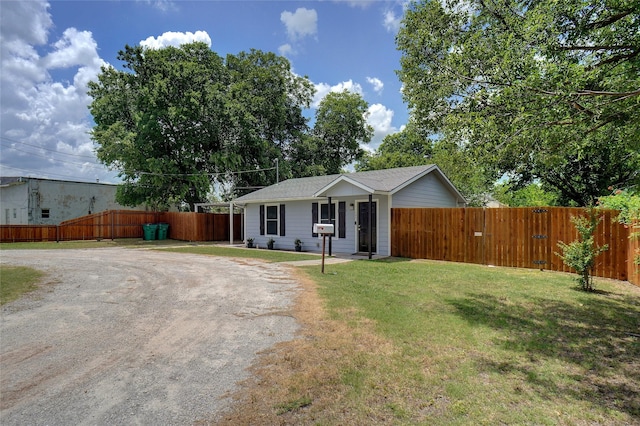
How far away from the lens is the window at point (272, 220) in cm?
1816

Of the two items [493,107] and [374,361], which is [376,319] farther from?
[493,107]

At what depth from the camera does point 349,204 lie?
48.1ft

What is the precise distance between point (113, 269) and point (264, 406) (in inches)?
381

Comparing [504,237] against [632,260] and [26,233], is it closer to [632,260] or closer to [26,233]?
[632,260]

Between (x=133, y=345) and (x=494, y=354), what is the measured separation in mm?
4357

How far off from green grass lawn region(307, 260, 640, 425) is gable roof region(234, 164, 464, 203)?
20.1 ft

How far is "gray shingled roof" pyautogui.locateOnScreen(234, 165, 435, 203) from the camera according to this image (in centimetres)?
1343

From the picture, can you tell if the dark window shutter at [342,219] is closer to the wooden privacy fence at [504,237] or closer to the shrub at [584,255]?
the wooden privacy fence at [504,237]

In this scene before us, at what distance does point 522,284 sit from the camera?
775 cm

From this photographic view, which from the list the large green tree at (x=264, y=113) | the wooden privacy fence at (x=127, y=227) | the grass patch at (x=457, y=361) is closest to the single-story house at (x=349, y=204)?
the wooden privacy fence at (x=127, y=227)

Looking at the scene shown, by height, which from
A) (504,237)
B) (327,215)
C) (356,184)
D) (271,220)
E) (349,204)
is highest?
(356,184)

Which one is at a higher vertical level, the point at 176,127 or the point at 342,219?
the point at 176,127

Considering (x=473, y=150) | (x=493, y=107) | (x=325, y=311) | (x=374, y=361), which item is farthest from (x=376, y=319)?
(x=493, y=107)

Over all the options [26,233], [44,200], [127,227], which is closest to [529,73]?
[127,227]
